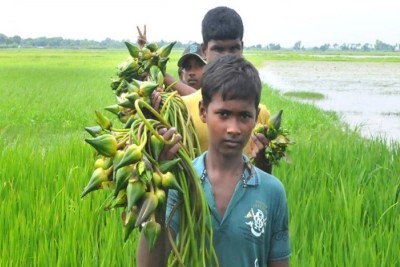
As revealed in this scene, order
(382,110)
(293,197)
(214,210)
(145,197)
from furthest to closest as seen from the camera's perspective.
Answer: (382,110) → (293,197) → (214,210) → (145,197)

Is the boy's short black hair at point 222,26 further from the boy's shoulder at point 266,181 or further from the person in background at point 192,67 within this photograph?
the boy's shoulder at point 266,181

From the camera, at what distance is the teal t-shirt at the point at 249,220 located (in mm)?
1386

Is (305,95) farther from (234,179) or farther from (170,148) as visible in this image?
(170,148)

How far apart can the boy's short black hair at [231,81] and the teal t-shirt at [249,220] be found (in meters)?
0.17

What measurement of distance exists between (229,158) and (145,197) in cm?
33

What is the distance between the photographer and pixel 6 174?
3.66m

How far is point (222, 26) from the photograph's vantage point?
2.20 m

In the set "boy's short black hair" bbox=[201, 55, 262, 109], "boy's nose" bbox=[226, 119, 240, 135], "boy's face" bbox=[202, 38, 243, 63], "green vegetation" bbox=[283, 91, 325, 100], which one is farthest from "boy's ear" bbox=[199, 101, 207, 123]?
"green vegetation" bbox=[283, 91, 325, 100]

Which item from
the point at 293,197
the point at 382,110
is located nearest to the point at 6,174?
the point at 293,197

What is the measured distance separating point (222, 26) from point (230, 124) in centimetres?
93

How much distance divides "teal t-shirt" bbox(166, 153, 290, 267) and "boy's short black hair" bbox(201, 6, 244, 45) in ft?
2.81

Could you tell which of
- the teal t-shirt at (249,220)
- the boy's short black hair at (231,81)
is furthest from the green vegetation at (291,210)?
the boy's short black hair at (231,81)

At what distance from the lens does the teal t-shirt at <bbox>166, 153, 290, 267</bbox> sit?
1.39 metres

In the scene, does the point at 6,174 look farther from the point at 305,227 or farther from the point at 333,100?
the point at 333,100
